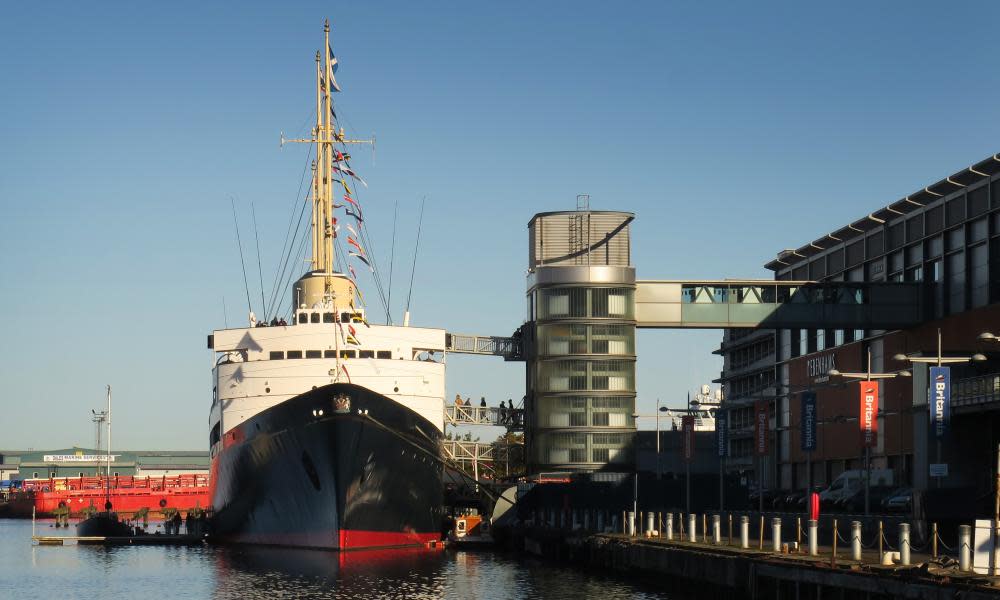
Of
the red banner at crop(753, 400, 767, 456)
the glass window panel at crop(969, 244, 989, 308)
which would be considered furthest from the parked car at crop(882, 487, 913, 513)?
the glass window panel at crop(969, 244, 989, 308)

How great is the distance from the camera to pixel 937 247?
87812 millimetres

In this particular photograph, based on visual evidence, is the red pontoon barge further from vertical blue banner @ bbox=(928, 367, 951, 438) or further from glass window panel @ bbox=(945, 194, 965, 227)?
vertical blue banner @ bbox=(928, 367, 951, 438)

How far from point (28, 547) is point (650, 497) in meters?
41.8

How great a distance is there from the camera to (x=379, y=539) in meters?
68.1

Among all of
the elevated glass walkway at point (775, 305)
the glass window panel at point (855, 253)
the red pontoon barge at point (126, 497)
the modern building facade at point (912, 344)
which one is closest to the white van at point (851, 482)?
the modern building facade at point (912, 344)

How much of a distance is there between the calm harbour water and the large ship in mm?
1812

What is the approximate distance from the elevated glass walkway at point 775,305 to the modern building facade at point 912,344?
1378 mm

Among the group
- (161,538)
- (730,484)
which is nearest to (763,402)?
(730,484)

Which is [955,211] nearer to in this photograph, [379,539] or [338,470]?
[379,539]

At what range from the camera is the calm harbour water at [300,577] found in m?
52.9

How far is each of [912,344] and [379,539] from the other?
39769 millimetres

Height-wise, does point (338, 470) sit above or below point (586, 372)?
below

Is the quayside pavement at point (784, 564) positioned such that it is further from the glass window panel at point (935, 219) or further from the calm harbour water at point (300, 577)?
the glass window panel at point (935, 219)

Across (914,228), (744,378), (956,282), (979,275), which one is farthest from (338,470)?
(744,378)
